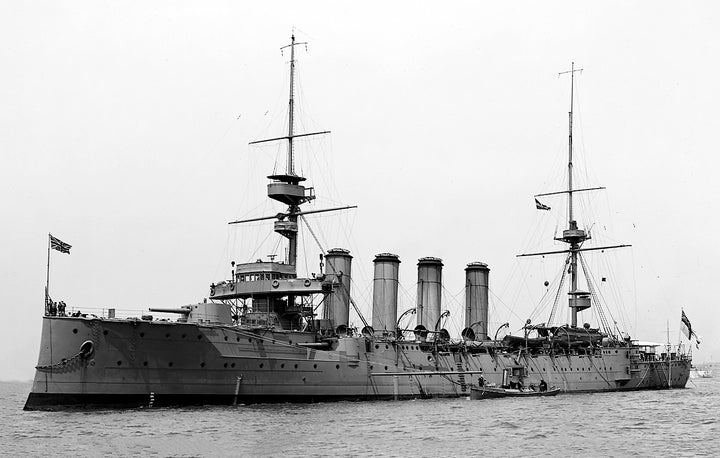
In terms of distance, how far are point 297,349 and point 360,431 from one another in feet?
30.0

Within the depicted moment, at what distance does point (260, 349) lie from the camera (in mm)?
36281

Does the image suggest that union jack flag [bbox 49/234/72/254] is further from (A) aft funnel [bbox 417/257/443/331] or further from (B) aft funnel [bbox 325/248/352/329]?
(A) aft funnel [bbox 417/257/443/331]

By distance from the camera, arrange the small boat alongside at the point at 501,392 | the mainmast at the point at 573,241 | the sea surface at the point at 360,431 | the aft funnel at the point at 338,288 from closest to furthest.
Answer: the sea surface at the point at 360,431 < the aft funnel at the point at 338,288 < the small boat alongside at the point at 501,392 < the mainmast at the point at 573,241

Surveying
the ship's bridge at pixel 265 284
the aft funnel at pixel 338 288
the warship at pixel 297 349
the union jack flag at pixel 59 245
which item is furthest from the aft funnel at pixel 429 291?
the union jack flag at pixel 59 245

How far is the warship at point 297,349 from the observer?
33.1 metres

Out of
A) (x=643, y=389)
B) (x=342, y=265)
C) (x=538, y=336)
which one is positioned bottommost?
(x=643, y=389)

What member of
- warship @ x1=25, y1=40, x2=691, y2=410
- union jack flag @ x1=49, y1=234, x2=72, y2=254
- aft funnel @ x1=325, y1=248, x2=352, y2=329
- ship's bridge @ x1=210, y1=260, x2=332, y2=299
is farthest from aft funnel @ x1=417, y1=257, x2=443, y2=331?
union jack flag @ x1=49, y1=234, x2=72, y2=254

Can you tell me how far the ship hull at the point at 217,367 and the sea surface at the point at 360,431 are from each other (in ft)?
3.16

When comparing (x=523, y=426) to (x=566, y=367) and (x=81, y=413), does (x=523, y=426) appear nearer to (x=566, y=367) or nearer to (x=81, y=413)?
(x=81, y=413)

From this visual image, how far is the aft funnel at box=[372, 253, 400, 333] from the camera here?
44.7 meters

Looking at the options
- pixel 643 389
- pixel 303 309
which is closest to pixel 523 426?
pixel 303 309

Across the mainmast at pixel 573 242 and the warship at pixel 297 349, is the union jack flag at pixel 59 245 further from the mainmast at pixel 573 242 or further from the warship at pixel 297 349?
the mainmast at pixel 573 242

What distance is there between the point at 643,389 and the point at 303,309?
30115 millimetres

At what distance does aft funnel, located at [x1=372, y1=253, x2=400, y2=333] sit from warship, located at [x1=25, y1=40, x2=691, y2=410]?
6 centimetres
